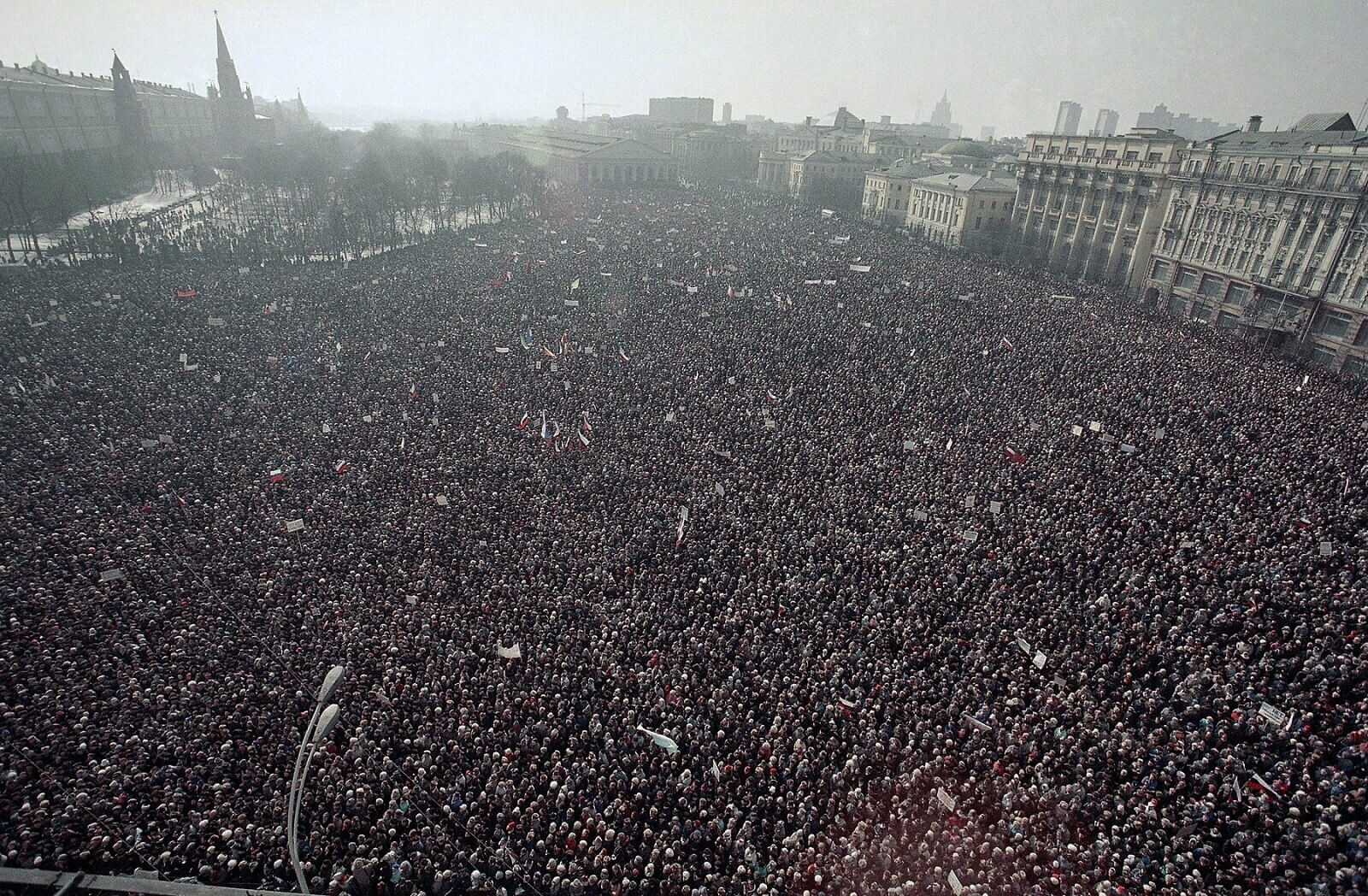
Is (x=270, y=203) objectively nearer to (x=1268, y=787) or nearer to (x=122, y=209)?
(x=122, y=209)

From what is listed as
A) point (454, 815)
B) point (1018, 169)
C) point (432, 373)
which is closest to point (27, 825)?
point (454, 815)

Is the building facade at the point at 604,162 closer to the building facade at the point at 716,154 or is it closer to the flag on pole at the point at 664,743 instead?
the building facade at the point at 716,154

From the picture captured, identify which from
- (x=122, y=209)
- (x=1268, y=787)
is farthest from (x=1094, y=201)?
(x=122, y=209)

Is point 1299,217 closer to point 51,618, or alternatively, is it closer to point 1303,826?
point 1303,826

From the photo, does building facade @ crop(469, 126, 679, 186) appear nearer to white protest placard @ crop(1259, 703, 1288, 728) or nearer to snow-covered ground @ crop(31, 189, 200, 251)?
snow-covered ground @ crop(31, 189, 200, 251)

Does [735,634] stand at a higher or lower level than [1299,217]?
lower

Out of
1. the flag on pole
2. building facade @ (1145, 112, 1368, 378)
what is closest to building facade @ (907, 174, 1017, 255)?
building facade @ (1145, 112, 1368, 378)
